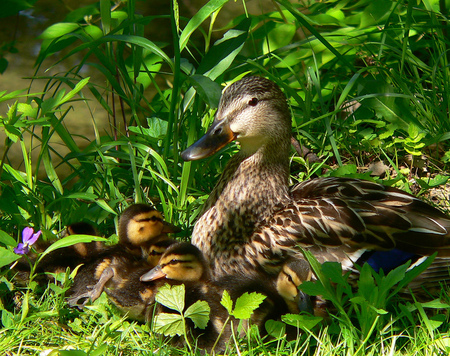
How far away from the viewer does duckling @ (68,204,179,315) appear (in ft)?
8.92

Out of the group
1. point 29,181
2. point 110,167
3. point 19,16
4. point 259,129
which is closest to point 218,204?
point 259,129

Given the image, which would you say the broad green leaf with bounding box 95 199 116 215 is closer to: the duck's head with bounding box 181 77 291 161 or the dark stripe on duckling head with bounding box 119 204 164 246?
the dark stripe on duckling head with bounding box 119 204 164 246

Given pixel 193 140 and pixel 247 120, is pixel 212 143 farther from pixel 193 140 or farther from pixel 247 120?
pixel 193 140

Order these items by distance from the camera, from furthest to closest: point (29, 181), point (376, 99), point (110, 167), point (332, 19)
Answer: point (332, 19)
point (376, 99)
point (110, 167)
point (29, 181)

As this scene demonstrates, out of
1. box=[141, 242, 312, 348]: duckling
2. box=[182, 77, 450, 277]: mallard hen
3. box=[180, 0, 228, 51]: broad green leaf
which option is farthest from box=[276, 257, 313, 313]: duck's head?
box=[180, 0, 228, 51]: broad green leaf

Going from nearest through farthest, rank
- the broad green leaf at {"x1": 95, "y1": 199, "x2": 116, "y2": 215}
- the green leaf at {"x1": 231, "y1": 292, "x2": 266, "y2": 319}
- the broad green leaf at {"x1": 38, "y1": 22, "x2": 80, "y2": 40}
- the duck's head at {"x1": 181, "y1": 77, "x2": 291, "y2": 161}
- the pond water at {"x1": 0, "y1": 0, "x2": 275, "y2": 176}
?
the green leaf at {"x1": 231, "y1": 292, "x2": 266, "y2": 319} → the duck's head at {"x1": 181, "y1": 77, "x2": 291, "y2": 161} → the broad green leaf at {"x1": 95, "y1": 199, "x2": 116, "y2": 215} → the broad green leaf at {"x1": 38, "y1": 22, "x2": 80, "y2": 40} → the pond water at {"x1": 0, "y1": 0, "x2": 275, "y2": 176}

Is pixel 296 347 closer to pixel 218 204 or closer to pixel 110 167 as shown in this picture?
pixel 218 204

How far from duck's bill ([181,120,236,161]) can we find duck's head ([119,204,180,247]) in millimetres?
353

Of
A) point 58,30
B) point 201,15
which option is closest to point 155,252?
point 201,15

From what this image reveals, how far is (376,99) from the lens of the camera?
150 inches

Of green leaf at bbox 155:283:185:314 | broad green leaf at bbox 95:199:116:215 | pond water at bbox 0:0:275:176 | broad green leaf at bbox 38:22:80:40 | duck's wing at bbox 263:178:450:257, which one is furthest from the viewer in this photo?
pond water at bbox 0:0:275:176

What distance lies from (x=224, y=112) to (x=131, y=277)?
95 centimetres

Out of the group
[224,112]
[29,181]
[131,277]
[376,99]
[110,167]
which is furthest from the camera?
[376,99]

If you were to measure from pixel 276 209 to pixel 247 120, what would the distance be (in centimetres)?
48
